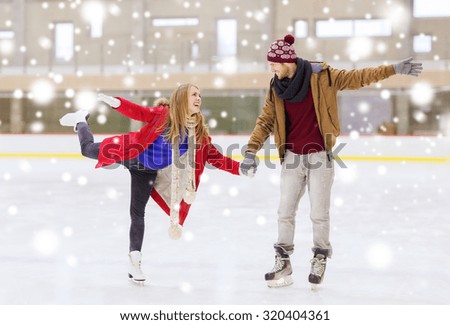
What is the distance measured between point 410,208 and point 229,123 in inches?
381

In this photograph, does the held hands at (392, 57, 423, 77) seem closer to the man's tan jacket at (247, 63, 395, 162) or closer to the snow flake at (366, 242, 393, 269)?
the man's tan jacket at (247, 63, 395, 162)

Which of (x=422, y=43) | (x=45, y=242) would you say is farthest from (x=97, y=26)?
(x=45, y=242)

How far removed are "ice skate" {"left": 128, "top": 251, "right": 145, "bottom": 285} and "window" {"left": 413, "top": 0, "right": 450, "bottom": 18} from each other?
16708 millimetres

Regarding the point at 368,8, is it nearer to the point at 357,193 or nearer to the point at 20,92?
the point at 20,92

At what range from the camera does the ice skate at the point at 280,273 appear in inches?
136

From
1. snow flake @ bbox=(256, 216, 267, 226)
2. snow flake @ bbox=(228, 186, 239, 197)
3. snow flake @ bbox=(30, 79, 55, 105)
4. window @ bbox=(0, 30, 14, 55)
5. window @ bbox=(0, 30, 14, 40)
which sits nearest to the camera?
snow flake @ bbox=(256, 216, 267, 226)

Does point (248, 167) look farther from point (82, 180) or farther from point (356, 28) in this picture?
point (356, 28)

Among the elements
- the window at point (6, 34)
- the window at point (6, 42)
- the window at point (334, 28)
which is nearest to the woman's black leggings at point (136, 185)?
the window at point (334, 28)

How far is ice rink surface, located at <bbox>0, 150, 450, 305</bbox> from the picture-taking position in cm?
335

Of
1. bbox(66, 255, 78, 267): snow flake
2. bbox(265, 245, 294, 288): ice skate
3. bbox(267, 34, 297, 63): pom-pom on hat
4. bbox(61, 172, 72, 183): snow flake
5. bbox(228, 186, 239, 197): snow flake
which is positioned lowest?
bbox(61, 172, 72, 183): snow flake

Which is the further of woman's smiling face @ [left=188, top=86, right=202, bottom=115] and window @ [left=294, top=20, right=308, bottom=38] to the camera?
window @ [left=294, top=20, right=308, bottom=38]

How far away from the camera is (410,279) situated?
367 centimetres

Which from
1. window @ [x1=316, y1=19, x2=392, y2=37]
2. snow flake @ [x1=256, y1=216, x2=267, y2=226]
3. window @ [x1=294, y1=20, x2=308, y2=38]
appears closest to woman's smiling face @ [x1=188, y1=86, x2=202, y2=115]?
snow flake @ [x1=256, y1=216, x2=267, y2=226]

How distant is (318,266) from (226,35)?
1615 cm
